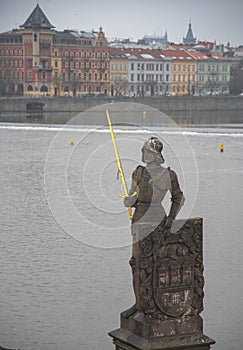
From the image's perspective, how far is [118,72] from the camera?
56656 mm

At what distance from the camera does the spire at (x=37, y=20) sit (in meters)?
52.6

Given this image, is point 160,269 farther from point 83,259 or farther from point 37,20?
point 37,20

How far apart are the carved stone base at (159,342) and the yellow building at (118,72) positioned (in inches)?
2026

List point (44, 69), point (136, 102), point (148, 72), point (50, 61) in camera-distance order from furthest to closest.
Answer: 1. point (148, 72)
2. point (50, 61)
3. point (44, 69)
4. point (136, 102)

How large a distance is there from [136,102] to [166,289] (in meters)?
39.4

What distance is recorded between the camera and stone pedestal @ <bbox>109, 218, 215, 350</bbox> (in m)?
3.64

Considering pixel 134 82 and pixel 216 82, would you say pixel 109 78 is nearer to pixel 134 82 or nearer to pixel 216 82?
→ pixel 134 82

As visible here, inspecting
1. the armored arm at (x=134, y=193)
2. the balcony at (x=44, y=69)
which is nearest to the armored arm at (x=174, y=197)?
the armored arm at (x=134, y=193)

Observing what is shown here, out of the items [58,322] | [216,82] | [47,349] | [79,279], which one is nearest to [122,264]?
[79,279]

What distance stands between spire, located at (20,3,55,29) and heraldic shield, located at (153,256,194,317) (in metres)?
49.6

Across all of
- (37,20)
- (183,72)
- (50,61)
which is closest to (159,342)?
(50,61)

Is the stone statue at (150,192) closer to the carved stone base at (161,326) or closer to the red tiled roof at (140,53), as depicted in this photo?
the carved stone base at (161,326)

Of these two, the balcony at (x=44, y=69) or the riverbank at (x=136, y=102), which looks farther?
the balcony at (x=44, y=69)

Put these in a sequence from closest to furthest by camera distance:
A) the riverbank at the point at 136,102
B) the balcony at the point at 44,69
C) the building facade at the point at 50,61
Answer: the riverbank at the point at 136,102
the building facade at the point at 50,61
the balcony at the point at 44,69
